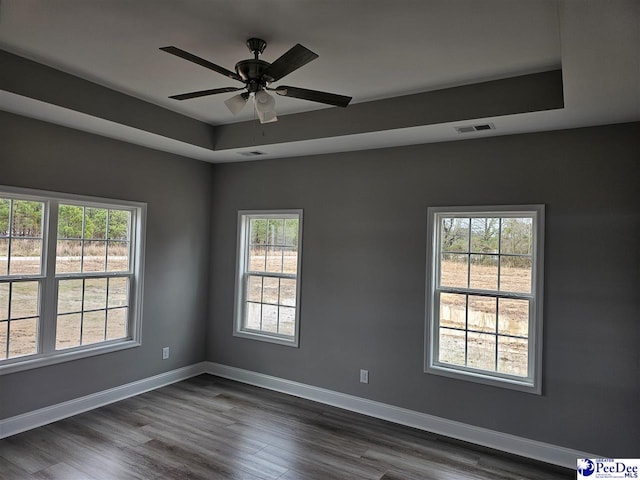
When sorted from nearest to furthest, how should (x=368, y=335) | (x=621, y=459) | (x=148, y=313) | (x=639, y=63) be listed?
(x=639, y=63) → (x=621, y=459) → (x=368, y=335) → (x=148, y=313)

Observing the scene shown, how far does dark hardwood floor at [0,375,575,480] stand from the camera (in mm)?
3064

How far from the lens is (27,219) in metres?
3.63

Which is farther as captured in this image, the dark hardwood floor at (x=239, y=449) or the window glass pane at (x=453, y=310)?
the window glass pane at (x=453, y=310)

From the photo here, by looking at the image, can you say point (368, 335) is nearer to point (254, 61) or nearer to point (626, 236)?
point (626, 236)

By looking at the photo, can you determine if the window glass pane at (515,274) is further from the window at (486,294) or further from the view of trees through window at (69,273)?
the view of trees through window at (69,273)

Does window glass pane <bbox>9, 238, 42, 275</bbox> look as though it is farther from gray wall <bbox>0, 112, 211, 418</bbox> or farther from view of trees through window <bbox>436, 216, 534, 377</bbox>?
view of trees through window <bbox>436, 216, 534, 377</bbox>

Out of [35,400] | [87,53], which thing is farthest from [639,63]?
[35,400]

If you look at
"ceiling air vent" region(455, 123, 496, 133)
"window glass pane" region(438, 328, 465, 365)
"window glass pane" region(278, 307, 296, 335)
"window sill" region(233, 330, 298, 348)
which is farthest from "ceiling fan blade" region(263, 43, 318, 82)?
"window sill" region(233, 330, 298, 348)

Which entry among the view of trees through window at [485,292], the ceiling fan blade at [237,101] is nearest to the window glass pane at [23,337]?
the ceiling fan blade at [237,101]

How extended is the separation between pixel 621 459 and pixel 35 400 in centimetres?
469

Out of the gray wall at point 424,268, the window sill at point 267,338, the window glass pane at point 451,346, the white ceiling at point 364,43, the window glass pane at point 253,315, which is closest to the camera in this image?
the white ceiling at point 364,43

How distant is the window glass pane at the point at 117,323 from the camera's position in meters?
4.33

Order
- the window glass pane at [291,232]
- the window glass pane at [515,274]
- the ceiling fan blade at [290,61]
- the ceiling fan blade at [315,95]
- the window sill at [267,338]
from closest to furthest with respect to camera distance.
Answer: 1. the ceiling fan blade at [290,61]
2. the ceiling fan blade at [315,95]
3. the window glass pane at [515,274]
4. the window sill at [267,338]
5. the window glass pane at [291,232]

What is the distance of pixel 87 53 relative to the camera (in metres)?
2.92
